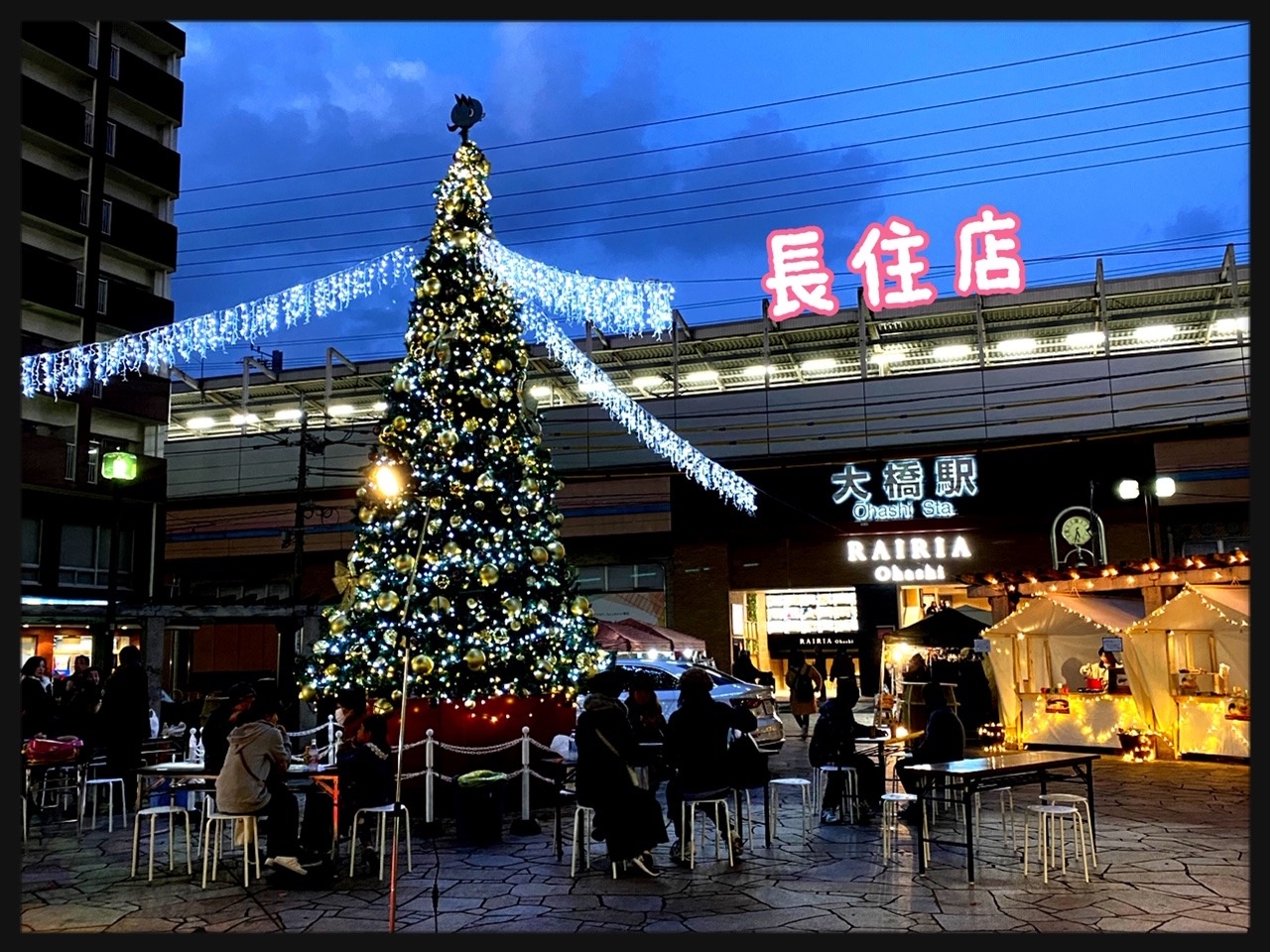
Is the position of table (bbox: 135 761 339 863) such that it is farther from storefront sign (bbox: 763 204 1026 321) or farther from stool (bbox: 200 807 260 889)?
storefront sign (bbox: 763 204 1026 321)

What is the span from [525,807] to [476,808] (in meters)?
0.87

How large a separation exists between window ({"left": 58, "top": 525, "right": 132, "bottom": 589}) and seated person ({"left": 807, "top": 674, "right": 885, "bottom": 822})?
24.1 meters

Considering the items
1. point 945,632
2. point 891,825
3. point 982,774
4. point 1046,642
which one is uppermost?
point 945,632

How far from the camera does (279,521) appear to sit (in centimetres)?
2939

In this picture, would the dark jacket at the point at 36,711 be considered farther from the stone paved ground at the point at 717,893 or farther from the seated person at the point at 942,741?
the seated person at the point at 942,741

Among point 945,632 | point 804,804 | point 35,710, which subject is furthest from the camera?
point 945,632

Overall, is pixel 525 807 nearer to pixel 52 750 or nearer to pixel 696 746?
pixel 696 746

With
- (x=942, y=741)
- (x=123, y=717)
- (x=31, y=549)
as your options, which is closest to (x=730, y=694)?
(x=942, y=741)

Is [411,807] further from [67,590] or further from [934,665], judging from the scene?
[67,590]

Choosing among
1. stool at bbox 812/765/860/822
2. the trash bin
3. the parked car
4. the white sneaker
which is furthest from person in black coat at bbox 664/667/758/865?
the parked car

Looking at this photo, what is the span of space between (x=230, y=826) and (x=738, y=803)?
5776mm

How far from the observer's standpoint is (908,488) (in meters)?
24.5

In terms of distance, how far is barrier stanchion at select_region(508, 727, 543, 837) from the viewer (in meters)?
10.5

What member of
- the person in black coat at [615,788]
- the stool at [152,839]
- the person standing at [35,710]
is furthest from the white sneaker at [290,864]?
the person standing at [35,710]
